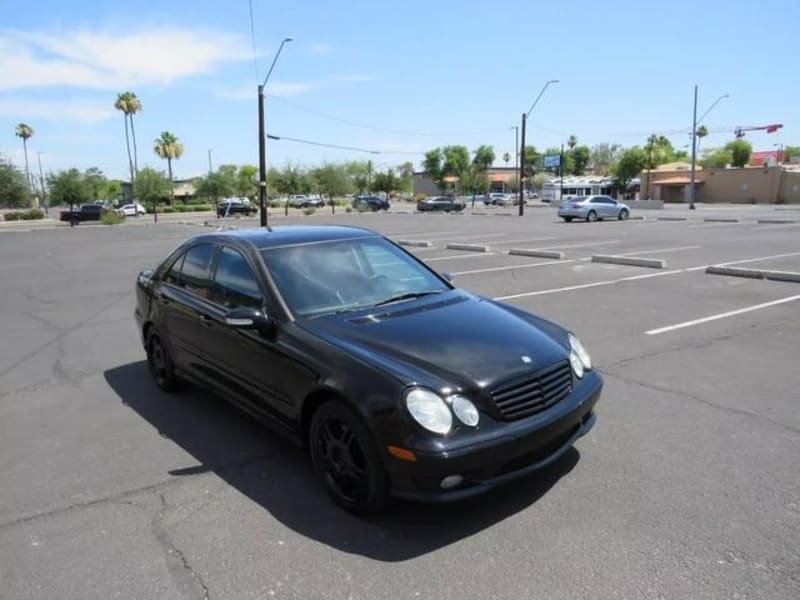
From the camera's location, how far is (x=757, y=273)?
11.1 meters

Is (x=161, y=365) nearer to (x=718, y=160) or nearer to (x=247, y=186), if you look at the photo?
(x=247, y=186)

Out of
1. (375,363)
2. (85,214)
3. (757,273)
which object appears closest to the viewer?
(375,363)

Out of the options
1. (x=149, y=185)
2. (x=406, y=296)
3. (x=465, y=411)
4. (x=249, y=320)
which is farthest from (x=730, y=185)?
(x=465, y=411)

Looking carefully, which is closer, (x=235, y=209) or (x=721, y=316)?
(x=721, y=316)

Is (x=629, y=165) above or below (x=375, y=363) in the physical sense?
above

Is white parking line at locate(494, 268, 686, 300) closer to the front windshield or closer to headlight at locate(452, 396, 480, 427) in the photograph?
the front windshield

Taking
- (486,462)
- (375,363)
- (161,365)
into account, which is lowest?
(161,365)

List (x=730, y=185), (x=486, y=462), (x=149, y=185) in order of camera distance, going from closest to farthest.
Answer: (x=486, y=462) → (x=149, y=185) → (x=730, y=185)

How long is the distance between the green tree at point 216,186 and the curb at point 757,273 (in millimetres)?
67215

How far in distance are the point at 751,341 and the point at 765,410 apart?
235 cm

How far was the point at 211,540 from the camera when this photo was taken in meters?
3.17

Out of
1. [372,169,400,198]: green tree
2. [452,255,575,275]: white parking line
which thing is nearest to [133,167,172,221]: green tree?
[372,169,400,198]: green tree

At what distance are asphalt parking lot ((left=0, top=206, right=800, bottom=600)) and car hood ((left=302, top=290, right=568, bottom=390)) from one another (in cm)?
78

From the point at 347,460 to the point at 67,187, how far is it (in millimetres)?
58968
